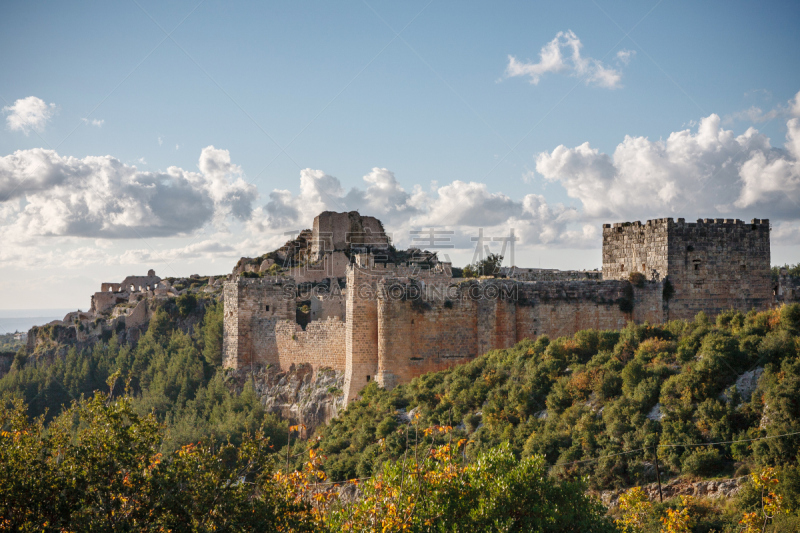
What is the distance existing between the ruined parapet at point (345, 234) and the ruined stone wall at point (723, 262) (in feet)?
89.3

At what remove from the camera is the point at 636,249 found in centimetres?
2038

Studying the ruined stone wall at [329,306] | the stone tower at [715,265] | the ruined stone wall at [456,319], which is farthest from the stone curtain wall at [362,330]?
the ruined stone wall at [329,306]

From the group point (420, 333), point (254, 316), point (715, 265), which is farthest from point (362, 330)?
point (715, 265)

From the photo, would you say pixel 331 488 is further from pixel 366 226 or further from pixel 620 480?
pixel 366 226

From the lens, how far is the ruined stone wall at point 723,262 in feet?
62.4

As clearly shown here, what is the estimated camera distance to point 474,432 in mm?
16469

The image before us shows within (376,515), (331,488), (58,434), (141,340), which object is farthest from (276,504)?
(141,340)

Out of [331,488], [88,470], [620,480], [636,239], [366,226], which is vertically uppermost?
Result: [366,226]

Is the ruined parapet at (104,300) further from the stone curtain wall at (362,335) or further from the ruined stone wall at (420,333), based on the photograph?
the ruined stone wall at (420,333)

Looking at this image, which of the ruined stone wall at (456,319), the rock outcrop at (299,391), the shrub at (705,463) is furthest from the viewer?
the rock outcrop at (299,391)

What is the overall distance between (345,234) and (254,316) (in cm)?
1655

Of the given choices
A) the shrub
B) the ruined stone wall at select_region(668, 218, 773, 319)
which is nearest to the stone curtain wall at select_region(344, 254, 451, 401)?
the ruined stone wall at select_region(668, 218, 773, 319)

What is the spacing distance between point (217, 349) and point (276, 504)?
24332 millimetres

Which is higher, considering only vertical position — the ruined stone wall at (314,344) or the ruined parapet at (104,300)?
the ruined parapet at (104,300)
